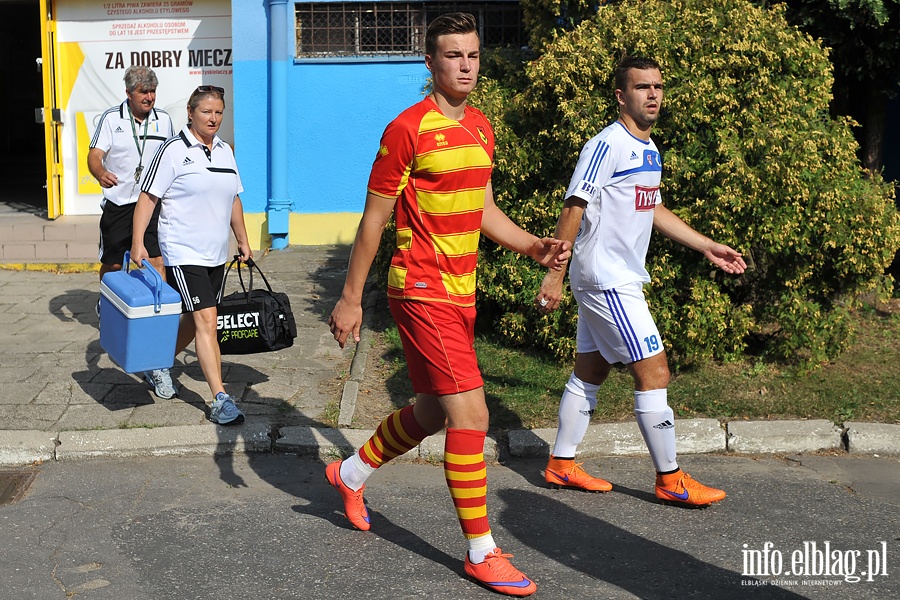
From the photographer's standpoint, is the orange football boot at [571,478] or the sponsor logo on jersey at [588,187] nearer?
the sponsor logo on jersey at [588,187]

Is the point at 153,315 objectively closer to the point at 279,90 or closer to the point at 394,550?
the point at 394,550

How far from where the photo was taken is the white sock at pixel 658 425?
4.82 m

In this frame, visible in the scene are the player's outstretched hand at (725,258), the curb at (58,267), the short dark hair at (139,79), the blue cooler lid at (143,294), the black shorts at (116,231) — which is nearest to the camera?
the player's outstretched hand at (725,258)

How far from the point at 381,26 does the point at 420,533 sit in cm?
768

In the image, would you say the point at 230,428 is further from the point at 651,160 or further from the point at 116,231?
the point at 651,160

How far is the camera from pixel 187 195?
5.83 m

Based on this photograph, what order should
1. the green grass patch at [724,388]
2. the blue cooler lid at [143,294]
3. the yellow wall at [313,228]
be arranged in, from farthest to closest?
the yellow wall at [313,228] < the green grass patch at [724,388] < the blue cooler lid at [143,294]

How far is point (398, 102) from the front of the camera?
11227mm

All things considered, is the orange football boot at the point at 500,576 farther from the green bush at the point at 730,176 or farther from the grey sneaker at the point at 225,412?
the green bush at the point at 730,176

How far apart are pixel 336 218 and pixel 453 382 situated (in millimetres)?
7528

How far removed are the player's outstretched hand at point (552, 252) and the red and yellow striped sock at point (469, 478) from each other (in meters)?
0.74

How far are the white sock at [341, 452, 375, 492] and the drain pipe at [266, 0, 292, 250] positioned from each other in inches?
270

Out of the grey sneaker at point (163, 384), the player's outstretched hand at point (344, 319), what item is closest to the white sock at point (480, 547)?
the player's outstretched hand at point (344, 319)

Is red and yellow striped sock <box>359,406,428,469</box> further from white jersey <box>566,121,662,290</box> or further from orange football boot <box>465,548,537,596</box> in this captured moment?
white jersey <box>566,121,662,290</box>
